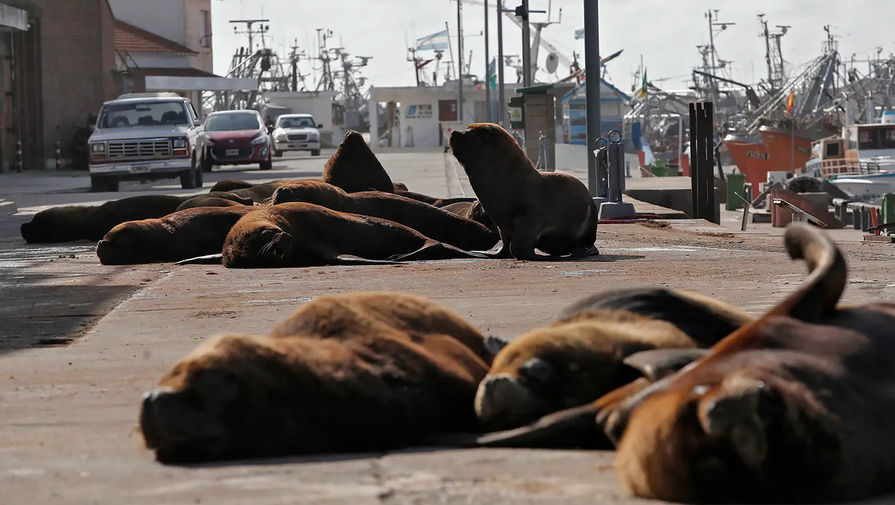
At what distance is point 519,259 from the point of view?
11.4m

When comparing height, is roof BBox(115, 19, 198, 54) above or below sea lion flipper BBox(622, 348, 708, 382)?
above

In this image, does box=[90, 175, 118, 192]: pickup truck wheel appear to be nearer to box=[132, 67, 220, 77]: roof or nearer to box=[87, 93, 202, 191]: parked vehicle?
box=[87, 93, 202, 191]: parked vehicle

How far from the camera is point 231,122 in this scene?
1837 inches

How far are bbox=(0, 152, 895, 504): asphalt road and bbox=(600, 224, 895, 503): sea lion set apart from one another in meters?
0.12

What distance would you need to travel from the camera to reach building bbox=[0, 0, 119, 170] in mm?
45991

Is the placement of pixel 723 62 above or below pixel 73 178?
above

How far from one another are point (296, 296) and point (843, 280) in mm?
5441

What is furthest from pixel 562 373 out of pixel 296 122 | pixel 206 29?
pixel 206 29

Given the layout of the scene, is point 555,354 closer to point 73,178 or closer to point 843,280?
point 843,280

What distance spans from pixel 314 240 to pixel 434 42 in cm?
10559

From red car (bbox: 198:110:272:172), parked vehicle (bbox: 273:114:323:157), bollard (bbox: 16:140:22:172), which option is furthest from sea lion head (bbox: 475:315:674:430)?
parked vehicle (bbox: 273:114:323:157)

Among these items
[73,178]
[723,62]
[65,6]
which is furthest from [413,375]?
[723,62]

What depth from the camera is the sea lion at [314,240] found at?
11.1 metres

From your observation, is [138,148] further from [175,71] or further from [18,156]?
[175,71]
